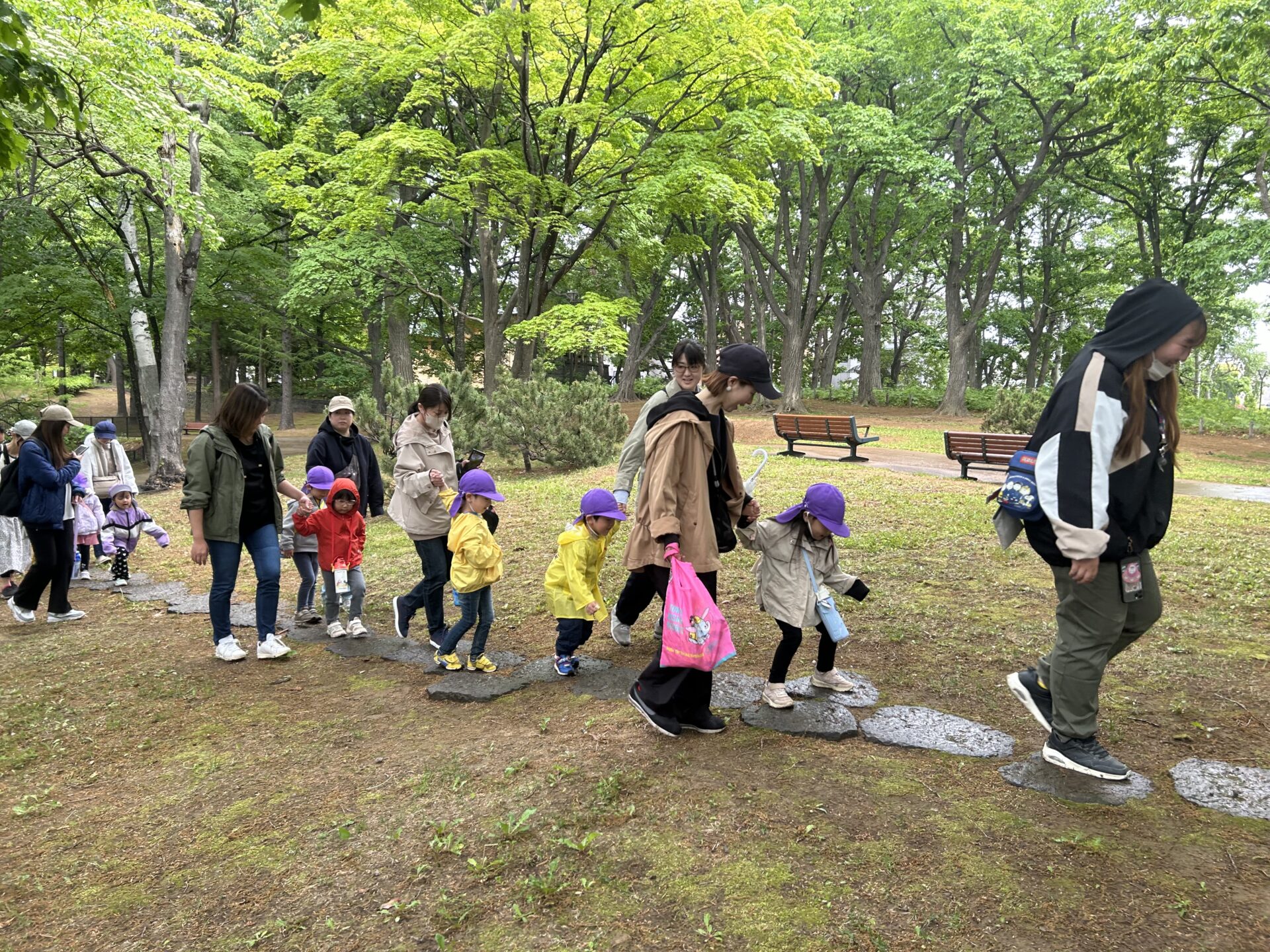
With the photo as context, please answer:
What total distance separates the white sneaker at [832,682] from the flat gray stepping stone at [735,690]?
0.89 feet

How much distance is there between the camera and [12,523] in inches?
249

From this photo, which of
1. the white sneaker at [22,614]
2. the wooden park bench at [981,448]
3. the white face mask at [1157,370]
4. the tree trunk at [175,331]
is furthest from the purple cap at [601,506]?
the tree trunk at [175,331]

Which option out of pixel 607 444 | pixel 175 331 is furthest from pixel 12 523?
pixel 175 331

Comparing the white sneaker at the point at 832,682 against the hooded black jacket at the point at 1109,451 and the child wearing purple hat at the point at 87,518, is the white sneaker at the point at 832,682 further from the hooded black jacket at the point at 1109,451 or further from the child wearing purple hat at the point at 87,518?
the child wearing purple hat at the point at 87,518

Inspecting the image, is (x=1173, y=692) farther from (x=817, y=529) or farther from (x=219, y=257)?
(x=219, y=257)

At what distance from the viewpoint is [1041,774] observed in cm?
298

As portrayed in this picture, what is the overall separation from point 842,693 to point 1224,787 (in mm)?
1552

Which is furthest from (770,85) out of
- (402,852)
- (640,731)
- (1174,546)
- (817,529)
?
(402,852)

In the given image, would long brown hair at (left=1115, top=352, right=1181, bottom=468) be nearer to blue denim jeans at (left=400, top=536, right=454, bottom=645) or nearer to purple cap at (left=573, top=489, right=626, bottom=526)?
purple cap at (left=573, top=489, right=626, bottom=526)

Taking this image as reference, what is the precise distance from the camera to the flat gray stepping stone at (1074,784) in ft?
9.23

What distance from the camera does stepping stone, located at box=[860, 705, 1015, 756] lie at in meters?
3.27

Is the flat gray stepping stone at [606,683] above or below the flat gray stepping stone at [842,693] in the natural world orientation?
below

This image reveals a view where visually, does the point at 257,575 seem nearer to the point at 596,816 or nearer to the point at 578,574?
the point at 578,574

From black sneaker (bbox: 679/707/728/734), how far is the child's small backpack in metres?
1.56
